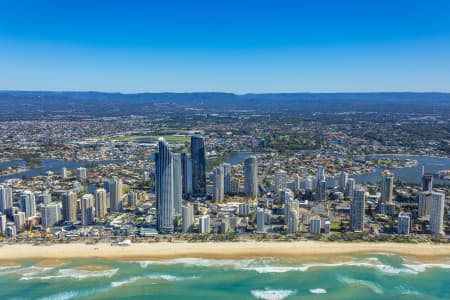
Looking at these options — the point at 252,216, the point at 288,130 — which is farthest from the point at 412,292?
the point at 288,130

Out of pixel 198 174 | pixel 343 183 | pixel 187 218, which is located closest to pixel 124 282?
pixel 187 218

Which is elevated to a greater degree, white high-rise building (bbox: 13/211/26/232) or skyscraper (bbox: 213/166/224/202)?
skyscraper (bbox: 213/166/224/202)

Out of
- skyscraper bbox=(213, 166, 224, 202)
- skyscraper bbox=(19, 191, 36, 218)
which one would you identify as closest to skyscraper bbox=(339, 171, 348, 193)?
skyscraper bbox=(213, 166, 224, 202)

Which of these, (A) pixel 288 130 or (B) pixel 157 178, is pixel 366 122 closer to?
(A) pixel 288 130

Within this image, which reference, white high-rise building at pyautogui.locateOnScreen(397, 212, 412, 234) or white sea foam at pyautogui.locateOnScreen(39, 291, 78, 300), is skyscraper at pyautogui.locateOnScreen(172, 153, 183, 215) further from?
white high-rise building at pyautogui.locateOnScreen(397, 212, 412, 234)

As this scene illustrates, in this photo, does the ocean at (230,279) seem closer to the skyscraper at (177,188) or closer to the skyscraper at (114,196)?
the skyscraper at (177,188)
